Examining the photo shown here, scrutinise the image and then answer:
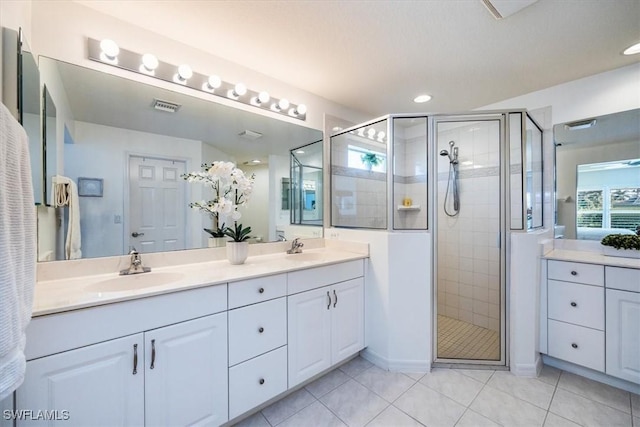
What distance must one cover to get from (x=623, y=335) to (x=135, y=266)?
3.16m

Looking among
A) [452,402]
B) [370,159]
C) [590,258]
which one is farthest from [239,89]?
[590,258]

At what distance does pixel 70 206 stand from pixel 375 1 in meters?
2.02

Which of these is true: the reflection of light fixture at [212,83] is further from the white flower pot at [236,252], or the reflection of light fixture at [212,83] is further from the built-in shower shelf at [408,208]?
the built-in shower shelf at [408,208]

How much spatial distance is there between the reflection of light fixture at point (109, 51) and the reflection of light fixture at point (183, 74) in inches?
12.4

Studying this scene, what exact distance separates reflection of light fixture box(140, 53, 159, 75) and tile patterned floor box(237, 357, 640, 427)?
224cm

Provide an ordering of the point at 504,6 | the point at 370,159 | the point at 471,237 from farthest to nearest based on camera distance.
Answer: the point at 471,237 < the point at 370,159 < the point at 504,6

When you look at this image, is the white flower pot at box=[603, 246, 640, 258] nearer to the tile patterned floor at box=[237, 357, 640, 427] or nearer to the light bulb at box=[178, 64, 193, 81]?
the tile patterned floor at box=[237, 357, 640, 427]

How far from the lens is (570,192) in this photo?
226cm

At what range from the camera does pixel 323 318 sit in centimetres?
180

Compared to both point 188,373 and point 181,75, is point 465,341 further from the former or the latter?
point 181,75

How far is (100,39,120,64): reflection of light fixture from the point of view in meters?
1.46

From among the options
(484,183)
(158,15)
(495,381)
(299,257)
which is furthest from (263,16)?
(495,381)

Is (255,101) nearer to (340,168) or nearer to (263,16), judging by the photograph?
(263,16)

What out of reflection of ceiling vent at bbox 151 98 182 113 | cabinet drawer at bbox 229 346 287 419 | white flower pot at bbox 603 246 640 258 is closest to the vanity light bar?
reflection of ceiling vent at bbox 151 98 182 113
